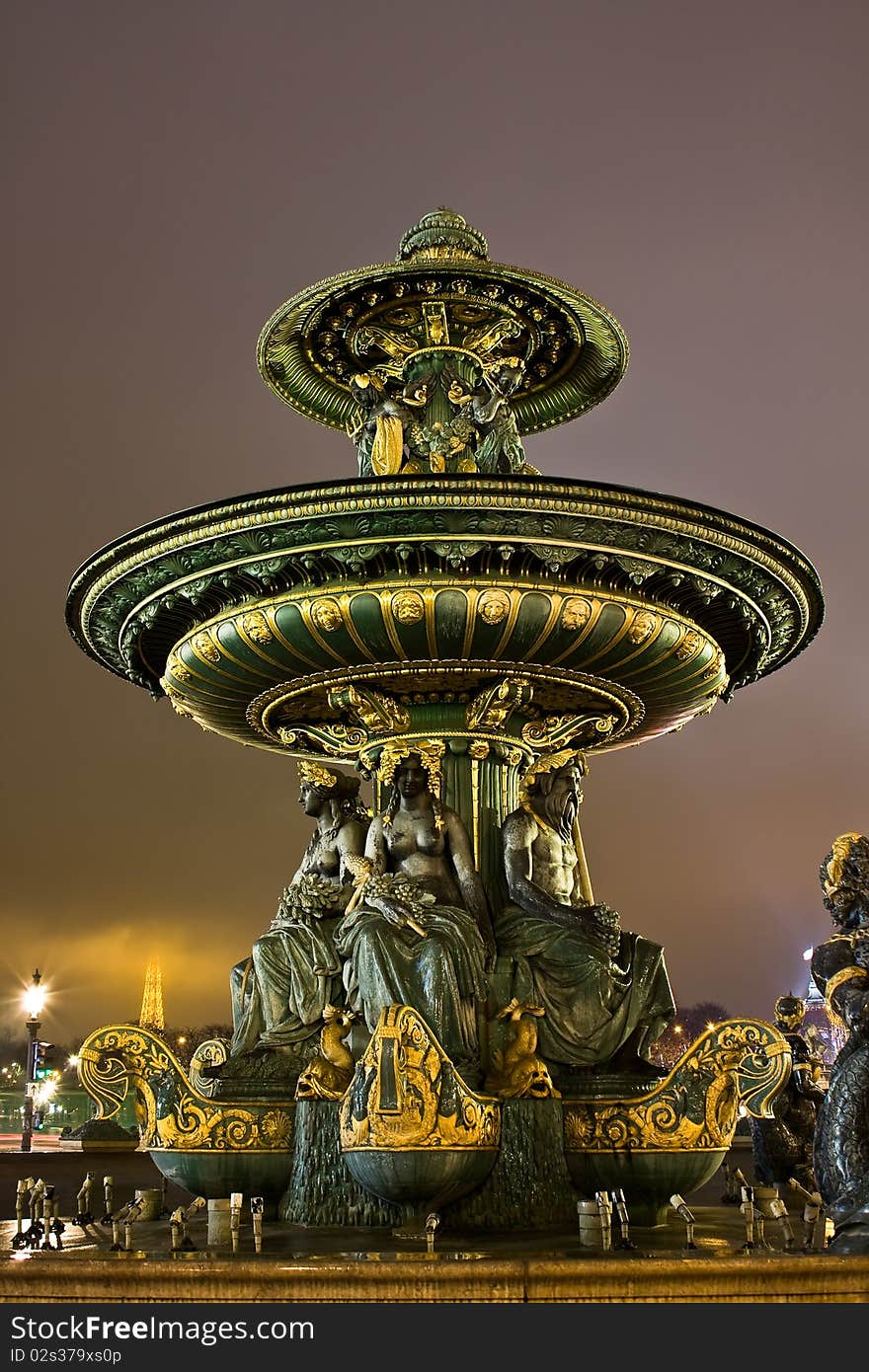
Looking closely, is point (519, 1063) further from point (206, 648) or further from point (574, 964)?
point (206, 648)

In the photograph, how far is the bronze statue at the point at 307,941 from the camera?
353 inches

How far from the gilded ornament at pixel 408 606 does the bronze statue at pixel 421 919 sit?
109 centimetres

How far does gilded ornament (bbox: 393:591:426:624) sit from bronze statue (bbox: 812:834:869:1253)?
2867 mm

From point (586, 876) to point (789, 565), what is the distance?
271 cm

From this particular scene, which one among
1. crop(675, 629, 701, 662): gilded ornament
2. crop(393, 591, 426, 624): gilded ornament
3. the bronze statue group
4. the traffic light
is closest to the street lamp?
the traffic light

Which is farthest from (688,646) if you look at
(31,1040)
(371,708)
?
(31,1040)

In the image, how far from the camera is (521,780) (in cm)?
948

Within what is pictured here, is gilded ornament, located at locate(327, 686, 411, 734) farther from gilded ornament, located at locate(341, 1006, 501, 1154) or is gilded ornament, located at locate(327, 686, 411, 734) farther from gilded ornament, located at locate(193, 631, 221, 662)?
gilded ornament, located at locate(341, 1006, 501, 1154)

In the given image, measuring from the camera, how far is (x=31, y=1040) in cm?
2245

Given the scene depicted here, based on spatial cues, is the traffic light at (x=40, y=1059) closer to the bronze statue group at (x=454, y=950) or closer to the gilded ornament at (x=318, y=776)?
the bronze statue group at (x=454, y=950)
